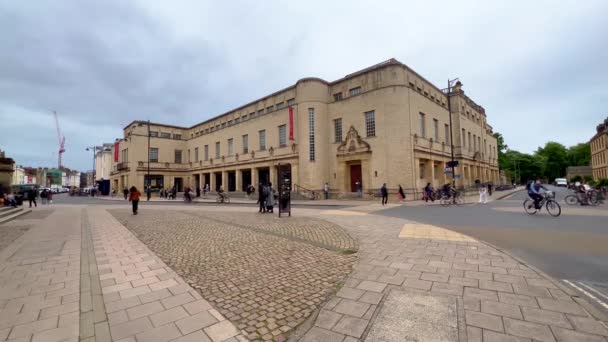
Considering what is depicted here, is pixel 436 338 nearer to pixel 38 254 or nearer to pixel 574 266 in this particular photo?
pixel 574 266

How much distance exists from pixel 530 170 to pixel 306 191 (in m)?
88.4

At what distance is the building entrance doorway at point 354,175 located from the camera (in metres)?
28.6

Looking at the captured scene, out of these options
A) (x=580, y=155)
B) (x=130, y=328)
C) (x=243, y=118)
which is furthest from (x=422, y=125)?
(x=580, y=155)

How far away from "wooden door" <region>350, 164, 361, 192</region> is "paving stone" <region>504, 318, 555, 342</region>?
2605cm

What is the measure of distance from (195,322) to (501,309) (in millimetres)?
3426

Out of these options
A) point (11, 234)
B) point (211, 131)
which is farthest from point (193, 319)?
point (211, 131)

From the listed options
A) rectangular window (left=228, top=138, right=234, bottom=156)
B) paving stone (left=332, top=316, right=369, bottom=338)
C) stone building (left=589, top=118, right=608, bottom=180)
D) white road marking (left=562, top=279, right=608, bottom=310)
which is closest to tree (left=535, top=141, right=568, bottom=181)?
stone building (left=589, top=118, right=608, bottom=180)

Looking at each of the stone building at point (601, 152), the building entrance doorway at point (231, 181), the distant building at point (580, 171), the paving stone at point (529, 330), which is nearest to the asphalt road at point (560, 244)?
the paving stone at point (529, 330)

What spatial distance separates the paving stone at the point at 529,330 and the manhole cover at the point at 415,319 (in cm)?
48

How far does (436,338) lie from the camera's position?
2.50 meters

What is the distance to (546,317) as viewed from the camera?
2812 mm

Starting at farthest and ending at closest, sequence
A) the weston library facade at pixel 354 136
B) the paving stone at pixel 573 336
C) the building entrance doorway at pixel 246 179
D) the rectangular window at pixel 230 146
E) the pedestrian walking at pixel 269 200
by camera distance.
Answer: the rectangular window at pixel 230 146 → the building entrance doorway at pixel 246 179 → the weston library facade at pixel 354 136 → the pedestrian walking at pixel 269 200 → the paving stone at pixel 573 336

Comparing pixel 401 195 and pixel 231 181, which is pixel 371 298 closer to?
pixel 401 195

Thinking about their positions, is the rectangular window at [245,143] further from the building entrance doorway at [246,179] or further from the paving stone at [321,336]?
the paving stone at [321,336]
